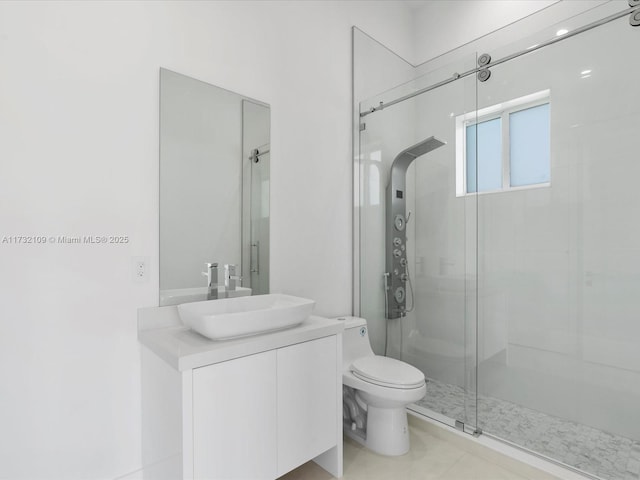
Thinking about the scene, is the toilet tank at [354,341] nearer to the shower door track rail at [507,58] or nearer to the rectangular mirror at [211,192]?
the rectangular mirror at [211,192]

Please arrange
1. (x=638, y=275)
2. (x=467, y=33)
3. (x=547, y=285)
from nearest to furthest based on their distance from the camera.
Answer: (x=638, y=275) → (x=547, y=285) → (x=467, y=33)

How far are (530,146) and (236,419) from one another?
2.29 m

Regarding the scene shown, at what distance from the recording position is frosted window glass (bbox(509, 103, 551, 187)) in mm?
2211

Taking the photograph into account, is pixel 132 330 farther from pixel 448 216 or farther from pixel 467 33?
pixel 467 33

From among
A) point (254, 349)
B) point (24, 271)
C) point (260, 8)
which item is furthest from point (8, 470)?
point (260, 8)

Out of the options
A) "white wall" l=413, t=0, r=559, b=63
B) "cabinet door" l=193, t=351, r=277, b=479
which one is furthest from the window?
"cabinet door" l=193, t=351, r=277, b=479

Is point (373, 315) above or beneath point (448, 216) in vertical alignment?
beneath

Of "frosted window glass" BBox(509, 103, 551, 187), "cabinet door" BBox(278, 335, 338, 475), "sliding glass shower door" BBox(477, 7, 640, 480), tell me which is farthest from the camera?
"frosted window glass" BBox(509, 103, 551, 187)

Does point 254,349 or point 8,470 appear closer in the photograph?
point 8,470

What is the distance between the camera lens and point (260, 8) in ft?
6.72

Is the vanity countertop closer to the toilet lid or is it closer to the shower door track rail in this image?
the toilet lid

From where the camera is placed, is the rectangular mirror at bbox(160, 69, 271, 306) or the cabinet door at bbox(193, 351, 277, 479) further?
the rectangular mirror at bbox(160, 69, 271, 306)

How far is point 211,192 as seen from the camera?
1843mm

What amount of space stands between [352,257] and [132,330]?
1534mm
